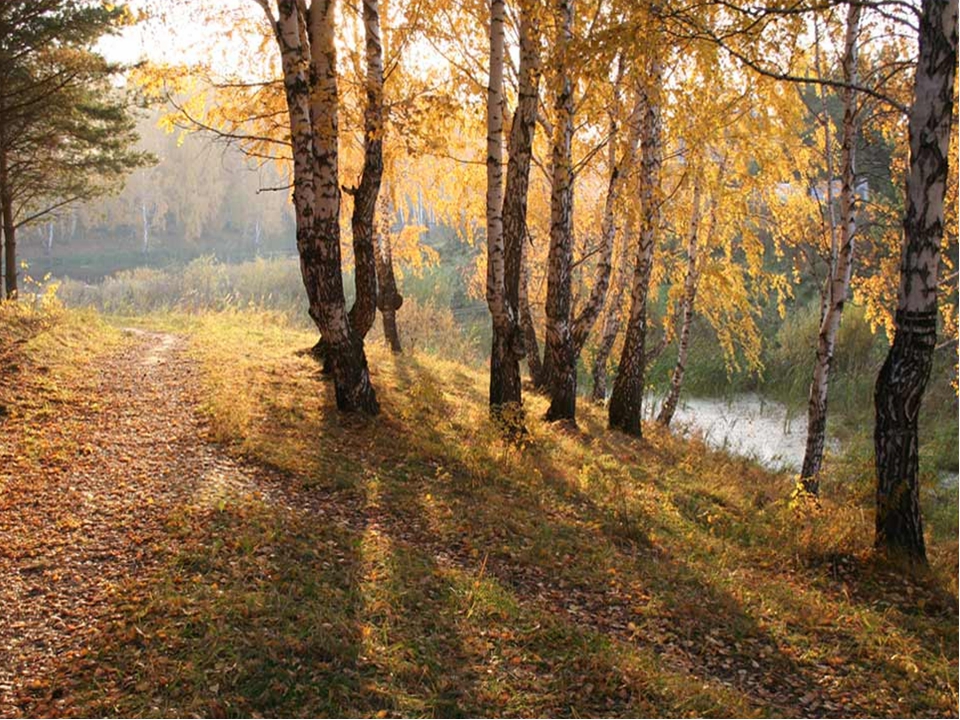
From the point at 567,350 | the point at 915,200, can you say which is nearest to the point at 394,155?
the point at 567,350

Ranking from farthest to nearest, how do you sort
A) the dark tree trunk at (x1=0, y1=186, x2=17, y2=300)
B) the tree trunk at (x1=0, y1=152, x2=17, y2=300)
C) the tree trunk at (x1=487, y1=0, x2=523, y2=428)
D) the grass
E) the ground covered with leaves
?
1. the dark tree trunk at (x1=0, y1=186, x2=17, y2=300)
2. the tree trunk at (x1=0, y1=152, x2=17, y2=300)
3. the tree trunk at (x1=487, y1=0, x2=523, y2=428)
4. the grass
5. the ground covered with leaves

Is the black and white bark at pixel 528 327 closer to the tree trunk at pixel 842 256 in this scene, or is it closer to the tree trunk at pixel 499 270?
the tree trunk at pixel 499 270

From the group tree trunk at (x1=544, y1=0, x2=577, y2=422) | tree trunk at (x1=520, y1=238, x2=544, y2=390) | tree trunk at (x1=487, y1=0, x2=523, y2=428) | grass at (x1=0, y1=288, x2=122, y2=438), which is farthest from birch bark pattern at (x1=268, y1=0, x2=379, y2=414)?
tree trunk at (x1=520, y1=238, x2=544, y2=390)

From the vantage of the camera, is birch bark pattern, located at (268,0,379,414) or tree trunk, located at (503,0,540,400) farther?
tree trunk, located at (503,0,540,400)

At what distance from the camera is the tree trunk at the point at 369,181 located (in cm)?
804

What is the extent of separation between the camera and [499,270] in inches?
309

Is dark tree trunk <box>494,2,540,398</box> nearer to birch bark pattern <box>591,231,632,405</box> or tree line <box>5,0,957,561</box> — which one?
tree line <box>5,0,957,561</box>

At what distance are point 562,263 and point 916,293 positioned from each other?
4609 mm

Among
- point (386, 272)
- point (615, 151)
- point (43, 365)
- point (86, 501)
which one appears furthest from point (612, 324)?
point (86, 501)

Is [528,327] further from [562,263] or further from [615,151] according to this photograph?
[562,263]

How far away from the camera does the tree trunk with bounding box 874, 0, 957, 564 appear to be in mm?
4793

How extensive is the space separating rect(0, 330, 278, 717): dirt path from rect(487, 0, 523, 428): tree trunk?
3.35 metres

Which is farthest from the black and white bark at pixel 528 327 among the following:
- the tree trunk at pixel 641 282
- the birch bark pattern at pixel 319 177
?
the birch bark pattern at pixel 319 177

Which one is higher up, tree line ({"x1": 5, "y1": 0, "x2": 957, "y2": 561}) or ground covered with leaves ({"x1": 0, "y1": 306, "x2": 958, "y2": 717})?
tree line ({"x1": 5, "y1": 0, "x2": 957, "y2": 561})
